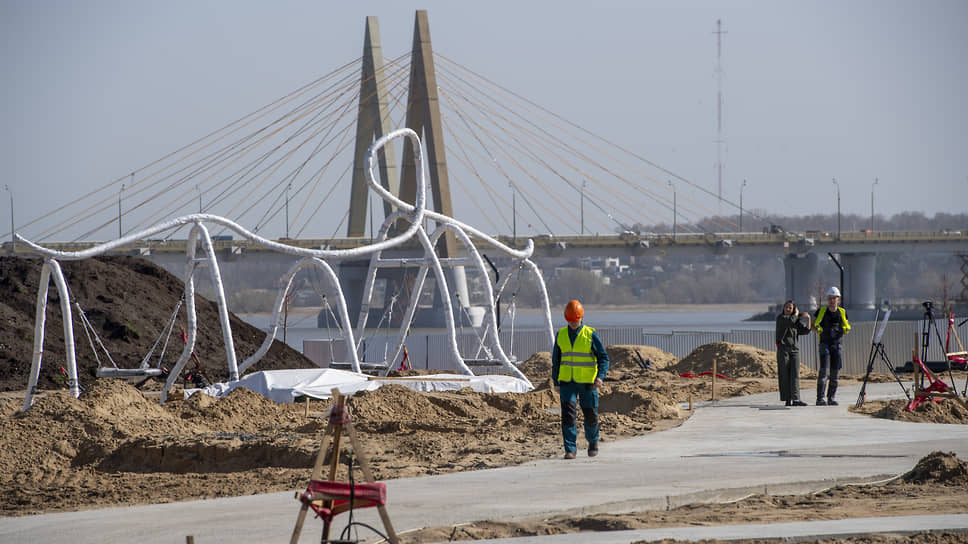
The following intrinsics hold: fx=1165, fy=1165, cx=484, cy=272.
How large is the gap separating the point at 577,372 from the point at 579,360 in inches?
4.9

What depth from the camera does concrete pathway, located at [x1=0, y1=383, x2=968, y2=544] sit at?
26.6 ft

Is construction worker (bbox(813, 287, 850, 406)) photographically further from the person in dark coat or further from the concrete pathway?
the concrete pathway

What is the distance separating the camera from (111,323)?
32.3 metres

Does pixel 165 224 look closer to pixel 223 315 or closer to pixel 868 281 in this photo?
pixel 223 315

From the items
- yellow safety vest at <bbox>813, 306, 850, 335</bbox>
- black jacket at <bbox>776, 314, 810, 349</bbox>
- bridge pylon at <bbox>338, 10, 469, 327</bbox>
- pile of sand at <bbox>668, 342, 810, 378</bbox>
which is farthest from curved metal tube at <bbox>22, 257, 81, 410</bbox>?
bridge pylon at <bbox>338, 10, 469, 327</bbox>

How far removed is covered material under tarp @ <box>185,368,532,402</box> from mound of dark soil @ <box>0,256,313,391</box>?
350 inches

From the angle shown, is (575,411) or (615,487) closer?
(615,487)

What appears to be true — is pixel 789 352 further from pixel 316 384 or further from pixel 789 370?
pixel 316 384

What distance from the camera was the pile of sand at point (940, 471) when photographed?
995 cm

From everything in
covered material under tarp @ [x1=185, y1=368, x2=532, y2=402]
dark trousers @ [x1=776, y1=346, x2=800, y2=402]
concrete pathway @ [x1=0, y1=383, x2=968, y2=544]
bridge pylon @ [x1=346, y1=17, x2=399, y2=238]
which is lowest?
concrete pathway @ [x1=0, y1=383, x2=968, y2=544]

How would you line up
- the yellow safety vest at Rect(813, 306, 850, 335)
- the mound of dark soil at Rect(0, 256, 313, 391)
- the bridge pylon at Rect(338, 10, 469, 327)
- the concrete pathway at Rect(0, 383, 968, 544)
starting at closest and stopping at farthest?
the concrete pathway at Rect(0, 383, 968, 544) → the yellow safety vest at Rect(813, 306, 850, 335) → the mound of dark soil at Rect(0, 256, 313, 391) → the bridge pylon at Rect(338, 10, 469, 327)

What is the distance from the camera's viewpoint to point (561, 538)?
7438mm

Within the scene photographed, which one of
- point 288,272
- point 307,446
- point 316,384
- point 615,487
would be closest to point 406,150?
point 288,272

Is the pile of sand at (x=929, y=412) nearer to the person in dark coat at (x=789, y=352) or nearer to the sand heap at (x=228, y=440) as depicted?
the person in dark coat at (x=789, y=352)
